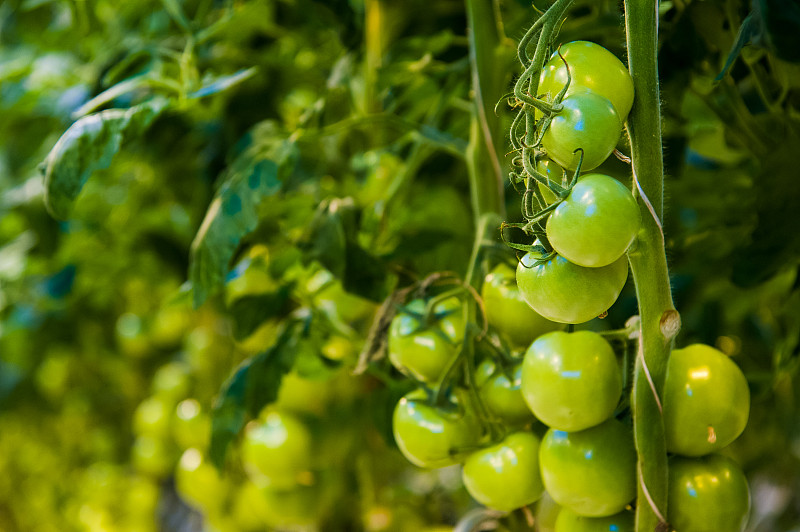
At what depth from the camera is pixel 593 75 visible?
0.92 ft

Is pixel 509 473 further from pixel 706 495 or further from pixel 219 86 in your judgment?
pixel 219 86

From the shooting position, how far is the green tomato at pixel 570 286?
0.28 m

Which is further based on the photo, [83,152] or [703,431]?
[83,152]

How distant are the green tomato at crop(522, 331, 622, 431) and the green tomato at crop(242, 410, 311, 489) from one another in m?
0.35

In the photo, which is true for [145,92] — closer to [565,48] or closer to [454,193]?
[454,193]

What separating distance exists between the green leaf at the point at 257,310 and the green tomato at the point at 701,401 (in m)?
0.34

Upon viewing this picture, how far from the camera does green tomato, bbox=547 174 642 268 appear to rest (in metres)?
0.26

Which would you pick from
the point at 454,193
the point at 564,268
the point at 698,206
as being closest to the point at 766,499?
the point at 698,206

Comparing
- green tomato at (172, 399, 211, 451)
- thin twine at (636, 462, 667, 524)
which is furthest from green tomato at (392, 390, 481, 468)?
green tomato at (172, 399, 211, 451)

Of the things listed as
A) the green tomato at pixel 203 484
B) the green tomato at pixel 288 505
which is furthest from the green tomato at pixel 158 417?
the green tomato at pixel 288 505

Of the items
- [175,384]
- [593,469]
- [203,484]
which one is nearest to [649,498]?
[593,469]

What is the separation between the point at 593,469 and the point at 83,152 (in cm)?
38

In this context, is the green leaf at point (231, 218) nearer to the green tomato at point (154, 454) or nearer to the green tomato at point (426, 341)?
the green tomato at point (426, 341)

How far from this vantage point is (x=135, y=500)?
A: 99 cm
